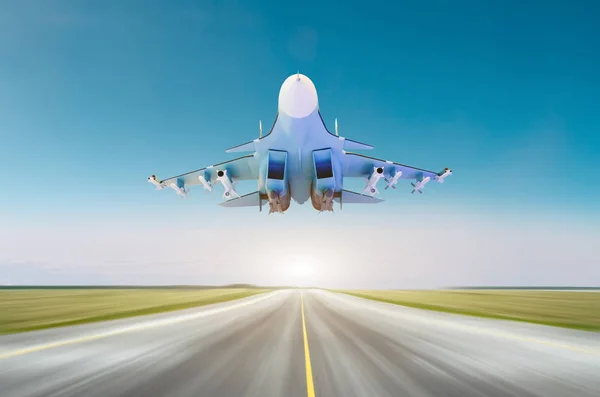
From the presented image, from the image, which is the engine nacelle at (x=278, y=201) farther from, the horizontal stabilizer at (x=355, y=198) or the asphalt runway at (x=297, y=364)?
the asphalt runway at (x=297, y=364)

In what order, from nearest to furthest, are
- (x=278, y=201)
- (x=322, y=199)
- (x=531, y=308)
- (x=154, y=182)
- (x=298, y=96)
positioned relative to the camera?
(x=298, y=96) < (x=278, y=201) < (x=322, y=199) < (x=154, y=182) < (x=531, y=308)

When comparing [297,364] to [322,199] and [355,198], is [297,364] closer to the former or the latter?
[322,199]

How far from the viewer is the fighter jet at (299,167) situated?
64.7 ft

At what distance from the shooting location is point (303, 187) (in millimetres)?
25719

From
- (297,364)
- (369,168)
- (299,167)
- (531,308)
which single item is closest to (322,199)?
(299,167)

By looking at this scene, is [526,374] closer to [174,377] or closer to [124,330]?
[174,377]

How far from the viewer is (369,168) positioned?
27.1 m

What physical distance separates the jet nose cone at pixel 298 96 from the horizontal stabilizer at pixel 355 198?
8.79m

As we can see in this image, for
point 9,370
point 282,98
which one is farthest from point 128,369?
point 282,98

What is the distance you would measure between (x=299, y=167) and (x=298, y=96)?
18.8 ft

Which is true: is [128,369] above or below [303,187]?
below

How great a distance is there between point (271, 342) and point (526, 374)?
7012 mm

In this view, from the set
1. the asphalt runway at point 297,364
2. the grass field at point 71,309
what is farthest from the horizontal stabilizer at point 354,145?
the grass field at point 71,309

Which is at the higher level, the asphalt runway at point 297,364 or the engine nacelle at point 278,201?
the engine nacelle at point 278,201
